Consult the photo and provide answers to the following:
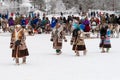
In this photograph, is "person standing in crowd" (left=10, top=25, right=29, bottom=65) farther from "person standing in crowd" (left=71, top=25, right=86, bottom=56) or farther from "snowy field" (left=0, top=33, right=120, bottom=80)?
"person standing in crowd" (left=71, top=25, right=86, bottom=56)

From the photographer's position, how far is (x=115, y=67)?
51.1 ft

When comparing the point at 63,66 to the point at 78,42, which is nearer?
the point at 63,66

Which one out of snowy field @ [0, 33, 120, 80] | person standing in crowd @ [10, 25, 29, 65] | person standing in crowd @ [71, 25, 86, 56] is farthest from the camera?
person standing in crowd @ [71, 25, 86, 56]

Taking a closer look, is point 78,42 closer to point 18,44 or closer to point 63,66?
point 63,66

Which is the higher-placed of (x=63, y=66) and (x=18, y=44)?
(x=18, y=44)

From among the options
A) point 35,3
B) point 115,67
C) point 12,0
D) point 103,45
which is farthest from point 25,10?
point 115,67

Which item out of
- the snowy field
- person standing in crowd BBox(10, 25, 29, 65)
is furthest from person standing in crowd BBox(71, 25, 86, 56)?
person standing in crowd BBox(10, 25, 29, 65)

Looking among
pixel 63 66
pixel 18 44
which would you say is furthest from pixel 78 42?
pixel 18 44

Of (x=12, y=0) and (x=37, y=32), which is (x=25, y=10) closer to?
(x=12, y=0)

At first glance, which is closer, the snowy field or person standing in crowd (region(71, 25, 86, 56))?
the snowy field

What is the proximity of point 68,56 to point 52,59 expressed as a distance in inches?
49.8

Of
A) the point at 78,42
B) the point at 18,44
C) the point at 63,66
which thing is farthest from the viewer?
the point at 78,42

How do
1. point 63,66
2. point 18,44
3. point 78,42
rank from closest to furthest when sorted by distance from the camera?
1. point 63,66
2. point 18,44
3. point 78,42

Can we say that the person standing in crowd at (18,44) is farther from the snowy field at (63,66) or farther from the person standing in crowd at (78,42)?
the person standing in crowd at (78,42)
